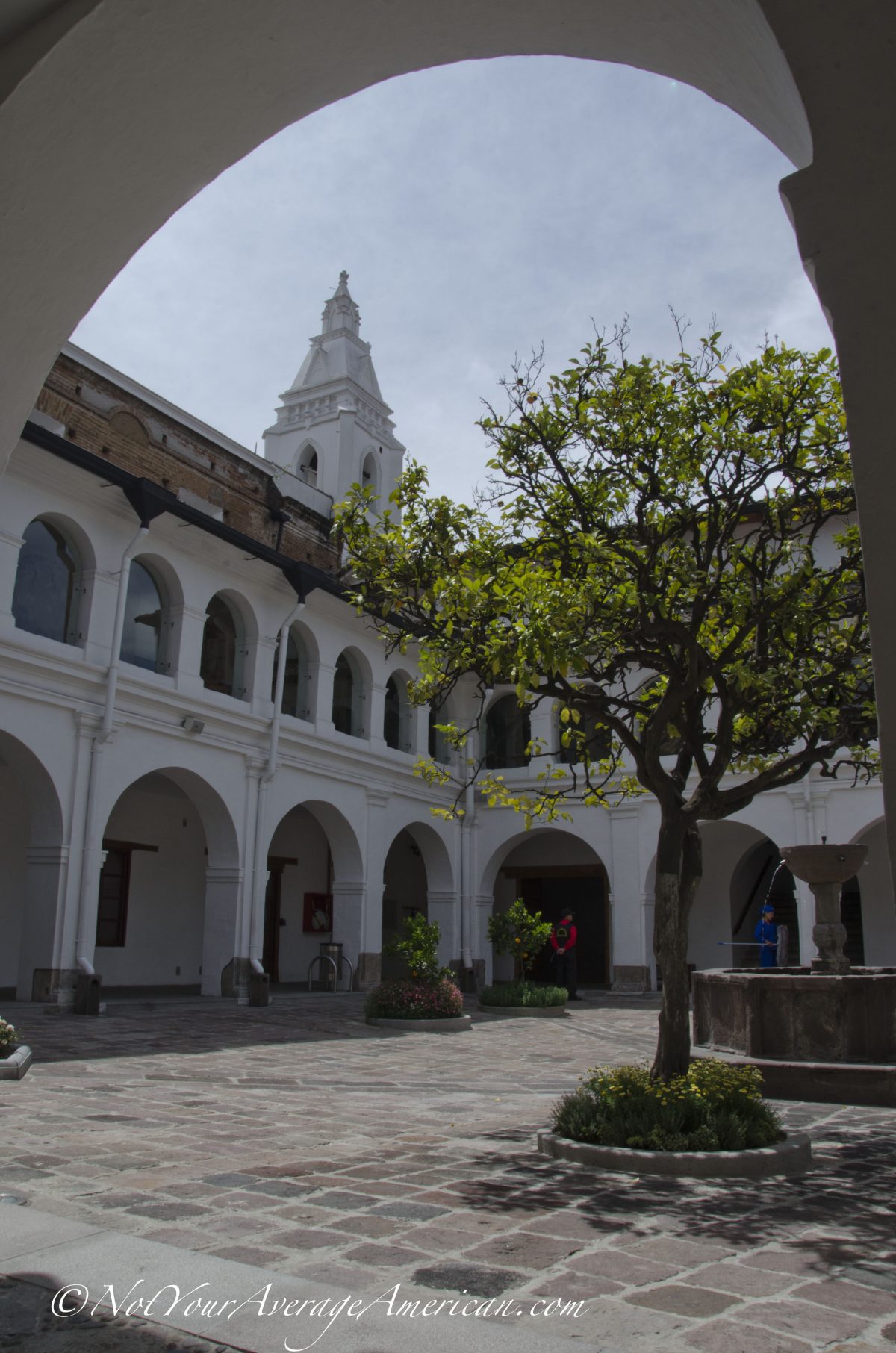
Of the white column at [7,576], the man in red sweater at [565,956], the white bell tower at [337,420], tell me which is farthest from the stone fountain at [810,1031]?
the white bell tower at [337,420]

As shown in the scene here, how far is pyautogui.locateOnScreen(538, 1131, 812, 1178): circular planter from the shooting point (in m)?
5.02

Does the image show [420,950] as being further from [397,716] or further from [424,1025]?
[397,716]

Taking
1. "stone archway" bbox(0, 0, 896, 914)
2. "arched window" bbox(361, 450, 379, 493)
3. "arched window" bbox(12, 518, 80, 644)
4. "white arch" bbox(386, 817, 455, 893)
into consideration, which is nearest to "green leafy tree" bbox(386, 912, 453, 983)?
"arched window" bbox(12, 518, 80, 644)

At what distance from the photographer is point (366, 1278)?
326cm

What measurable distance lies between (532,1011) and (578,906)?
9.17 m

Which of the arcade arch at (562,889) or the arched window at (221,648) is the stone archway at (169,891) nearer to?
the arched window at (221,648)

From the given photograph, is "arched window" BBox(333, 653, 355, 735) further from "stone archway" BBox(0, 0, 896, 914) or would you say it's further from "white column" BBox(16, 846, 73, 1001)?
"stone archway" BBox(0, 0, 896, 914)

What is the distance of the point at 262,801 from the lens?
54.8ft

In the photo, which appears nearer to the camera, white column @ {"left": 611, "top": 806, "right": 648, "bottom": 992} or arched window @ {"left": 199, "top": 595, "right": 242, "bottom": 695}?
arched window @ {"left": 199, "top": 595, "right": 242, "bottom": 695}

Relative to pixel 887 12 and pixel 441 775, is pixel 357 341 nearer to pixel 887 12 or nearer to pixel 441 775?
pixel 441 775

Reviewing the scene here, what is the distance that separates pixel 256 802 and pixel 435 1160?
1177 centimetres

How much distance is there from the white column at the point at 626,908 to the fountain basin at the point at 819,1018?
40.6 ft

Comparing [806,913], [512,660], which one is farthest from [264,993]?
[512,660]

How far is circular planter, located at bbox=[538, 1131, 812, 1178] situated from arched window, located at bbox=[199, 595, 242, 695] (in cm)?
1233
